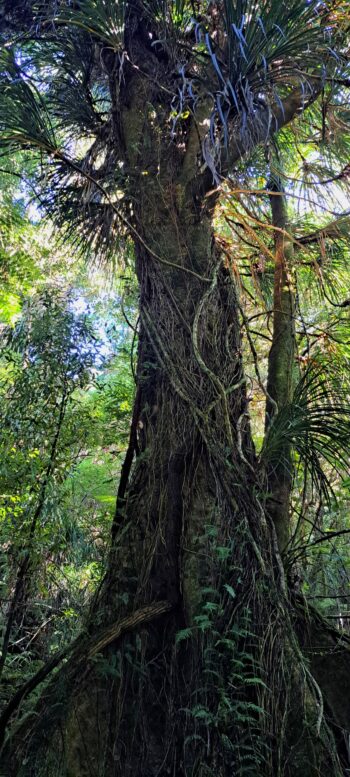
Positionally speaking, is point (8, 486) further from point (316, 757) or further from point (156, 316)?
point (316, 757)

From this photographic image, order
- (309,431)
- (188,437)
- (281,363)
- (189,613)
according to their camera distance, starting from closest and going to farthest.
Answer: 1. (189,613)
2. (188,437)
3. (309,431)
4. (281,363)

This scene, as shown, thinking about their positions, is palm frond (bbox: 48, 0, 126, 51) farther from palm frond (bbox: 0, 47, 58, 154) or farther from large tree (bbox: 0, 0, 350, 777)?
palm frond (bbox: 0, 47, 58, 154)

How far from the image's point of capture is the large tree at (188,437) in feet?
6.17

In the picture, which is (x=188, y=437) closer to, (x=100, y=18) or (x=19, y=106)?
(x=19, y=106)

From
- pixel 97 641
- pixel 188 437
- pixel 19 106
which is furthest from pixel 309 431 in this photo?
pixel 19 106

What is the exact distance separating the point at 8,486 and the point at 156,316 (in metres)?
1.15

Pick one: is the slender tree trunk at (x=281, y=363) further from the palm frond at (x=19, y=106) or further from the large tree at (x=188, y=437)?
the palm frond at (x=19, y=106)

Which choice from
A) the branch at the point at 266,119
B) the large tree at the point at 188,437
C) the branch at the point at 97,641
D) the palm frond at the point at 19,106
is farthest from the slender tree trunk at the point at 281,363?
the palm frond at the point at 19,106

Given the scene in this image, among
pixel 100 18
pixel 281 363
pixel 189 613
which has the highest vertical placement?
pixel 100 18

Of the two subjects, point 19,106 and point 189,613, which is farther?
point 19,106

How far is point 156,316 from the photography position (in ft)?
9.02

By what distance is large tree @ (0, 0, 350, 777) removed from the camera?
188 cm

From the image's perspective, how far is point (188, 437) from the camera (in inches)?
96.2

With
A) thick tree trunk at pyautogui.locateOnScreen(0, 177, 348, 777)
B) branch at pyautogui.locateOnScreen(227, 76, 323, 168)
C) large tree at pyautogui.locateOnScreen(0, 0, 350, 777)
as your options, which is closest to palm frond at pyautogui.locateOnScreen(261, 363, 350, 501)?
large tree at pyautogui.locateOnScreen(0, 0, 350, 777)
